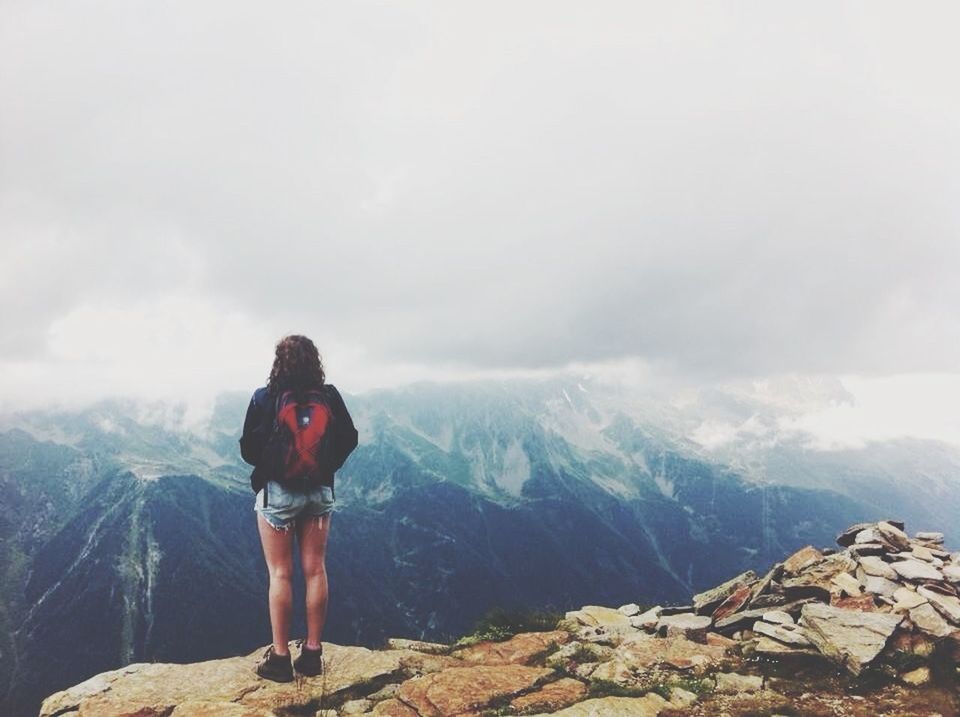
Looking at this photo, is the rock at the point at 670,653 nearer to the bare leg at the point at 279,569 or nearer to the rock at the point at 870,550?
the bare leg at the point at 279,569

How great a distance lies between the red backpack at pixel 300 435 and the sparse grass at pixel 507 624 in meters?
7.38

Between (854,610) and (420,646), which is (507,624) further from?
(854,610)

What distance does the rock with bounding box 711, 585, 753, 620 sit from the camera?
14.5 meters

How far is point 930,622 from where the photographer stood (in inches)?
423

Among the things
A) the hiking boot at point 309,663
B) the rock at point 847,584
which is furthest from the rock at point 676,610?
the hiking boot at point 309,663

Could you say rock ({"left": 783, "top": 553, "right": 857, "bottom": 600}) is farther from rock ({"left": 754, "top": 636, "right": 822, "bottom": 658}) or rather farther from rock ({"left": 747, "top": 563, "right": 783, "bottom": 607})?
rock ({"left": 754, "top": 636, "right": 822, "bottom": 658})

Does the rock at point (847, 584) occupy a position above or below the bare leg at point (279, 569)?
below

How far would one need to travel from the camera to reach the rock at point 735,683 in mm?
8867

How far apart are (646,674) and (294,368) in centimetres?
824

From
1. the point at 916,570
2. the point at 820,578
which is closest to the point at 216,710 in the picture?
the point at 820,578

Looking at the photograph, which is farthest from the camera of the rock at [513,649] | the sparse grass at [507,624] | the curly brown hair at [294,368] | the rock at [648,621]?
the rock at [648,621]

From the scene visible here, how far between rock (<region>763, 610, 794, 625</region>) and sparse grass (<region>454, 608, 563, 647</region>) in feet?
17.5

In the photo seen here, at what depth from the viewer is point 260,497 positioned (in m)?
8.31

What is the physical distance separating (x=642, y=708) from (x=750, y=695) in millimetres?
2159
